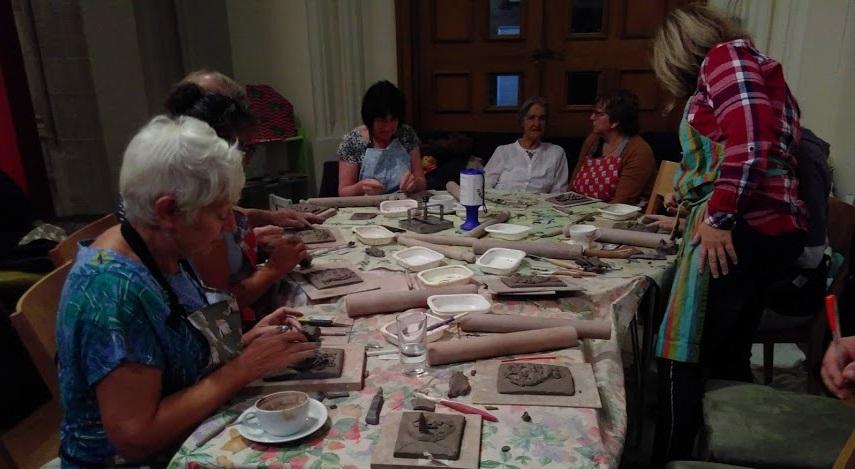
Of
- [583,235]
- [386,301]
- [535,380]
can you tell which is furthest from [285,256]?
[583,235]

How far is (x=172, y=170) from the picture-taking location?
49.8 inches

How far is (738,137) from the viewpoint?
185cm

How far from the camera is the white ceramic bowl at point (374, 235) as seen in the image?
2480 mm

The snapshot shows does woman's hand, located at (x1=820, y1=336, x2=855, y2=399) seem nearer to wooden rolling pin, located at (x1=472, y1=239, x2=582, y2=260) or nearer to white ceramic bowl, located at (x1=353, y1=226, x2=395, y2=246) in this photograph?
A: wooden rolling pin, located at (x1=472, y1=239, x2=582, y2=260)

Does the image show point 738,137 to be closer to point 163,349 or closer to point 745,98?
point 745,98

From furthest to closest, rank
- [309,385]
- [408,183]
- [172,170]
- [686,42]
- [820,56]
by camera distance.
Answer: [820,56] < [408,183] < [686,42] < [309,385] < [172,170]

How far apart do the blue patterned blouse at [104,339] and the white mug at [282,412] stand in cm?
23

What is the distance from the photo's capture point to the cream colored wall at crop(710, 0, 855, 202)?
3578 mm

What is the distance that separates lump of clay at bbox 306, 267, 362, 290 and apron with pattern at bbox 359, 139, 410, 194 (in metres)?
1.61

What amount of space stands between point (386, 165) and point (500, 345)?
91.7 inches

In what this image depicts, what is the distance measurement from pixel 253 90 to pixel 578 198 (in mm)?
3154

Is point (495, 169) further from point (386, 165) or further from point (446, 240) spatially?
point (446, 240)

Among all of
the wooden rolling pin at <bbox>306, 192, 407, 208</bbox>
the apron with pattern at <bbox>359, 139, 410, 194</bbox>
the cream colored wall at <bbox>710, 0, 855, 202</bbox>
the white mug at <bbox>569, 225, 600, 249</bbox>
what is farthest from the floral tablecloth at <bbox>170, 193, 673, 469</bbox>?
the cream colored wall at <bbox>710, 0, 855, 202</bbox>

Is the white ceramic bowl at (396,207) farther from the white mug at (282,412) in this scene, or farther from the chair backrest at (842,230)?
the chair backrest at (842,230)
